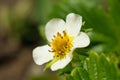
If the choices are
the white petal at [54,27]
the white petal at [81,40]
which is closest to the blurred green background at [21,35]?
the white petal at [54,27]

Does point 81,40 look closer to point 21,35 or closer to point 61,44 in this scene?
point 61,44

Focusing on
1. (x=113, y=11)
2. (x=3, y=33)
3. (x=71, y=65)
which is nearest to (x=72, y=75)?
(x=71, y=65)

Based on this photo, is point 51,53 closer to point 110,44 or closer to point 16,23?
point 110,44

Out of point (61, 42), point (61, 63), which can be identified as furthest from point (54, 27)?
→ point (61, 63)

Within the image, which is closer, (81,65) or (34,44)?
(81,65)

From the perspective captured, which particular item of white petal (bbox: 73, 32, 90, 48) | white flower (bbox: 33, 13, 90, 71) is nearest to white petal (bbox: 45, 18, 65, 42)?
white flower (bbox: 33, 13, 90, 71)
